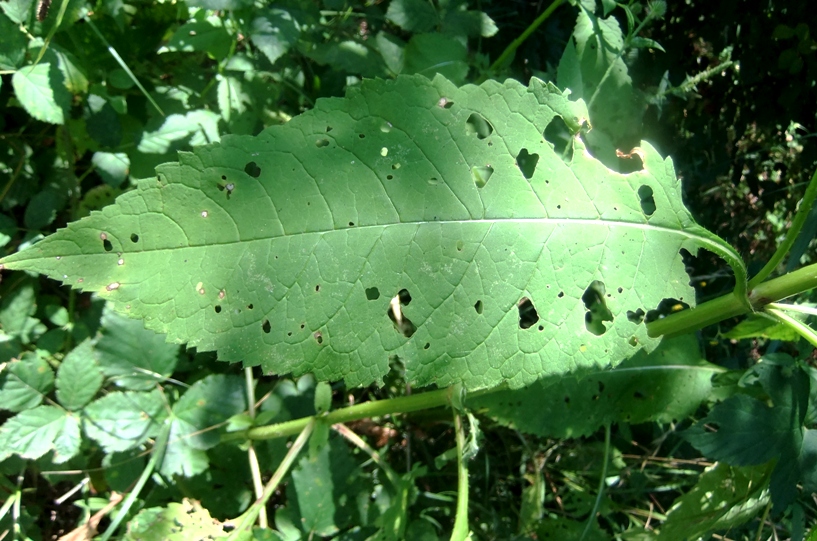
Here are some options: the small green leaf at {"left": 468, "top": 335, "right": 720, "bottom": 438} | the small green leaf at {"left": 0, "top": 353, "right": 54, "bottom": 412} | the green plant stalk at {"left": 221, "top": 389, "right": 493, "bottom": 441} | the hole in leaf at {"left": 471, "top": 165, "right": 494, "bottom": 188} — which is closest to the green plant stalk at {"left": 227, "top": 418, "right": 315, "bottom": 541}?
the green plant stalk at {"left": 221, "top": 389, "right": 493, "bottom": 441}

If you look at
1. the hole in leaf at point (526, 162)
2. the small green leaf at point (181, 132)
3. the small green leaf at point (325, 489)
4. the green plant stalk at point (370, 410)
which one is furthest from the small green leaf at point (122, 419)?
the hole in leaf at point (526, 162)

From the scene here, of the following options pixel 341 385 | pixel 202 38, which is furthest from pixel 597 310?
pixel 202 38

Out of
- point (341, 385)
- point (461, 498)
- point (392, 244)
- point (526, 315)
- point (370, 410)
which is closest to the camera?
point (392, 244)

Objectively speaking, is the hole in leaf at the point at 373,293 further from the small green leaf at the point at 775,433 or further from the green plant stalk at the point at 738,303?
the small green leaf at the point at 775,433

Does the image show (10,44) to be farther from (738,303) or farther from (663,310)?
Result: (663,310)

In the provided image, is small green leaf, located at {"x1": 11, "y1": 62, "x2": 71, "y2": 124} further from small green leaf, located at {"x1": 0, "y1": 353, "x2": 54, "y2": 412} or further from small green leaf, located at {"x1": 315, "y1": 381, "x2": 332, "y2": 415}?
small green leaf, located at {"x1": 315, "y1": 381, "x2": 332, "y2": 415}

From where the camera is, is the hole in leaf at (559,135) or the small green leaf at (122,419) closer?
the small green leaf at (122,419)

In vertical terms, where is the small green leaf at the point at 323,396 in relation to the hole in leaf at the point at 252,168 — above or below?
below
